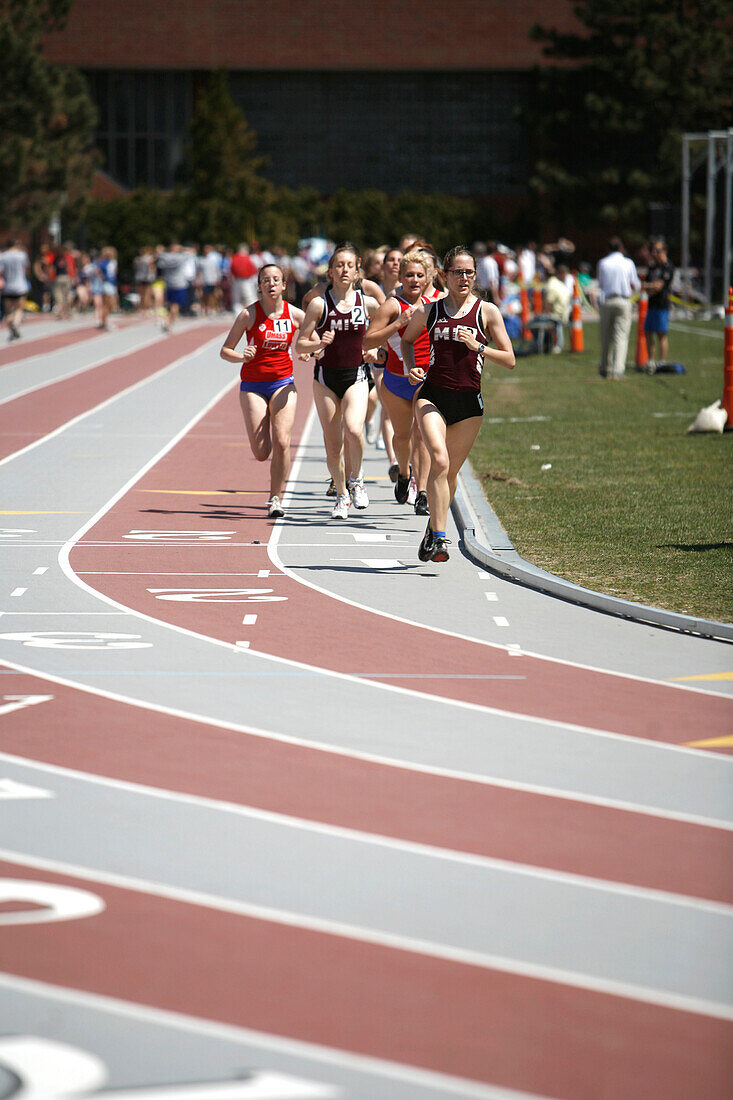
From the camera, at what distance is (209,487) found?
1549cm

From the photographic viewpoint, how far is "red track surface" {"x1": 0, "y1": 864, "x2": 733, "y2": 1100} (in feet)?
13.2

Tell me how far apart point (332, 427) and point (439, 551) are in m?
2.70

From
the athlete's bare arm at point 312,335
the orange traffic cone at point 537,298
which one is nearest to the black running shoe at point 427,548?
the athlete's bare arm at point 312,335

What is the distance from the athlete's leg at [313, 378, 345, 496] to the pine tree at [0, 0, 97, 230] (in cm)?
4031

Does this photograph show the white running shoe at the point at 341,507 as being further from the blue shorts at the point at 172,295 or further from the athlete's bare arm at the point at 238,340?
the blue shorts at the point at 172,295

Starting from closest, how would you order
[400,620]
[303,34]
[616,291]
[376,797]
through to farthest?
[376,797], [400,620], [616,291], [303,34]

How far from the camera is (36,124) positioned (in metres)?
52.8

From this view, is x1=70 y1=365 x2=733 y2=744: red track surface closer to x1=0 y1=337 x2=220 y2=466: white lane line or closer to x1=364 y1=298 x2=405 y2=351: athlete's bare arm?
x1=364 y1=298 x2=405 y2=351: athlete's bare arm

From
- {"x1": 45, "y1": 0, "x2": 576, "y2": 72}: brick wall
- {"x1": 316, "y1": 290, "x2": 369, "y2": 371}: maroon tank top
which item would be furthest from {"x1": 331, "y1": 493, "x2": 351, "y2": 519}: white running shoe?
{"x1": 45, "y1": 0, "x2": 576, "y2": 72}: brick wall

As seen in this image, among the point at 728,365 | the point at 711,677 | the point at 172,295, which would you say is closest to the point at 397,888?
the point at 711,677

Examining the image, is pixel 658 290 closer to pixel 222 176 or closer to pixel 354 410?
pixel 354 410

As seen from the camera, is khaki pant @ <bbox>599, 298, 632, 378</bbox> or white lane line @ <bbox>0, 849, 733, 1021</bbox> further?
khaki pant @ <bbox>599, 298, 632, 378</bbox>

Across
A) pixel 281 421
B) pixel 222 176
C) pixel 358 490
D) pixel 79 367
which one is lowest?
pixel 358 490

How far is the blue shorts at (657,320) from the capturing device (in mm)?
26578
